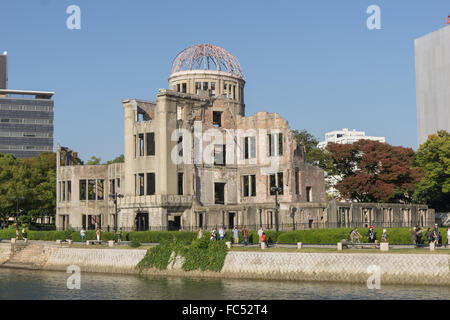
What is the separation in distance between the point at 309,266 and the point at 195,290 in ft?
24.1

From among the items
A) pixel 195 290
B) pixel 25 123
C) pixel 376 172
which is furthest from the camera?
pixel 25 123

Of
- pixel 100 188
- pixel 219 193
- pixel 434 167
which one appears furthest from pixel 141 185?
pixel 434 167

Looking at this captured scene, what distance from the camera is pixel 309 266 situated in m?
39.2

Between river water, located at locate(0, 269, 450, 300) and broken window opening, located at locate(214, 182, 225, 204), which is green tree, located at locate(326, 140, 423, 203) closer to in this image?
broken window opening, located at locate(214, 182, 225, 204)

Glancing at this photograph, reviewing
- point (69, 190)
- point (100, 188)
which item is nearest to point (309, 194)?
point (100, 188)

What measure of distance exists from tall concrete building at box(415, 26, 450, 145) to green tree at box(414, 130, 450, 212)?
161 ft

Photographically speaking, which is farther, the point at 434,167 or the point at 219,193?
the point at 434,167

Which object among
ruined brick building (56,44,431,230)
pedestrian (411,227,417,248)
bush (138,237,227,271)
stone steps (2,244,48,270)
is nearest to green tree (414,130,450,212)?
ruined brick building (56,44,431,230)

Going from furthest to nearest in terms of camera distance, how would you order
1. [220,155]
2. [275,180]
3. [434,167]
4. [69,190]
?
1. [69,190]
2. [434,167]
3. [220,155]
4. [275,180]

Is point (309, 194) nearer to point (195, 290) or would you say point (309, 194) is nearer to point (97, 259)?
point (97, 259)

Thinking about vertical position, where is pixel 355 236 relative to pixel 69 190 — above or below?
below

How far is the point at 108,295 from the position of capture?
119ft

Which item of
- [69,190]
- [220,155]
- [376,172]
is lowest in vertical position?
[69,190]
